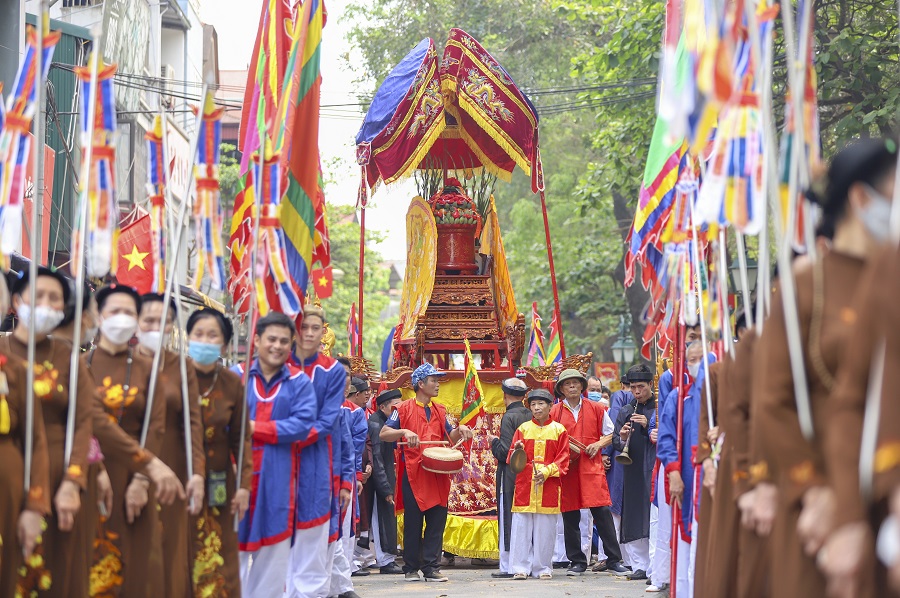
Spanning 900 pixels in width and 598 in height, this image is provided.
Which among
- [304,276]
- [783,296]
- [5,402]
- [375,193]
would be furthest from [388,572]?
[783,296]

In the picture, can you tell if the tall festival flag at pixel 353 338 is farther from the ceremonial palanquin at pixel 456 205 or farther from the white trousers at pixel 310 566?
the white trousers at pixel 310 566

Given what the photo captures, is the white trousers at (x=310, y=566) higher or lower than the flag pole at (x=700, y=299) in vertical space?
lower

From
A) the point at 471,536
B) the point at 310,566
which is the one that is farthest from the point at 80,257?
the point at 471,536

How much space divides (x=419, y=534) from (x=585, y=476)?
1753 millimetres

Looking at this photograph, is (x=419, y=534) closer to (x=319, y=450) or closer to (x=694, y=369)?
(x=694, y=369)

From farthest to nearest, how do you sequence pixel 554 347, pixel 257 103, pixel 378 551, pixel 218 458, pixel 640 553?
1. pixel 554 347
2. pixel 378 551
3. pixel 640 553
4. pixel 257 103
5. pixel 218 458

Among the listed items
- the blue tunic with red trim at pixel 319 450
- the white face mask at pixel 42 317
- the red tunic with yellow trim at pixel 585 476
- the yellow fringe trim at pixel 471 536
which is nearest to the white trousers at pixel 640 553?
the red tunic with yellow trim at pixel 585 476

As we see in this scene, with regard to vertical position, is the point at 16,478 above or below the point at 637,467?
above

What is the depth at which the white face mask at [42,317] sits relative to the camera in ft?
21.1

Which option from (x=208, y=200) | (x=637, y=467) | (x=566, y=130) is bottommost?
(x=637, y=467)

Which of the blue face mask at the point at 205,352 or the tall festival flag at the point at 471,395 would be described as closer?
the blue face mask at the point at 205,352

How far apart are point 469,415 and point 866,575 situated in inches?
449

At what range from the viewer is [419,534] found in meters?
13.6

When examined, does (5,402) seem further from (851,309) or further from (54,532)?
(851,309)
